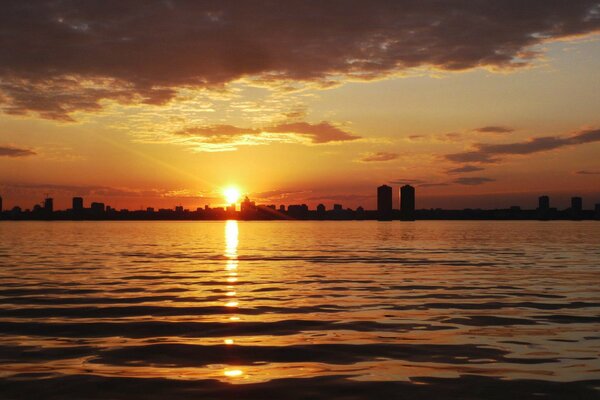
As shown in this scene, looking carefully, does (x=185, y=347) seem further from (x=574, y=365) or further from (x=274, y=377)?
(x=574, y=365)

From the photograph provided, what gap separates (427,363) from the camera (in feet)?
58.0

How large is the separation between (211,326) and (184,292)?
12.0 m

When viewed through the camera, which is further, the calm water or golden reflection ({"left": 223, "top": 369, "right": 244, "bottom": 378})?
golden reflection ({"left": 223, "top": 369, "right": 244, "bottom": 378})

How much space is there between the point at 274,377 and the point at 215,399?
237 cm

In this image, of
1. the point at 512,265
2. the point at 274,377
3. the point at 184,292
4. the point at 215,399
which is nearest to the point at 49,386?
the point at 215,399

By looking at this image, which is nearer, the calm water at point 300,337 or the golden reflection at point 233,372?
the calm water at point 300,337

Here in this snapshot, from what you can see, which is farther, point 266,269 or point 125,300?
point 266,269

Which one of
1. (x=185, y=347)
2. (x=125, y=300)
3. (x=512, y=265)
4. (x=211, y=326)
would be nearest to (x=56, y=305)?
(x=125, y=300)

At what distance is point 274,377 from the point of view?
1622cm

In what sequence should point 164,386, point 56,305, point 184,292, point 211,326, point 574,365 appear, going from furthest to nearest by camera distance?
1. point 184,292
2. point 56,305
3. point 211,326
4. point 574,365
5. point 164,386

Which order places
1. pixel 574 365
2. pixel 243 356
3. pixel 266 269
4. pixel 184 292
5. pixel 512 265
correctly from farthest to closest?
pixel 512 265
pixel 266 269
pixel 184 292
pixel 243 356
pixel 574 365

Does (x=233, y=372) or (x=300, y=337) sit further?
(x=300, y=337)

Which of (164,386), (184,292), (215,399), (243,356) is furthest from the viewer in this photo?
(184,292)

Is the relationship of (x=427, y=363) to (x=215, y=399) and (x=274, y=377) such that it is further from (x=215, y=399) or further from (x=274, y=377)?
(x=215, y=399)
